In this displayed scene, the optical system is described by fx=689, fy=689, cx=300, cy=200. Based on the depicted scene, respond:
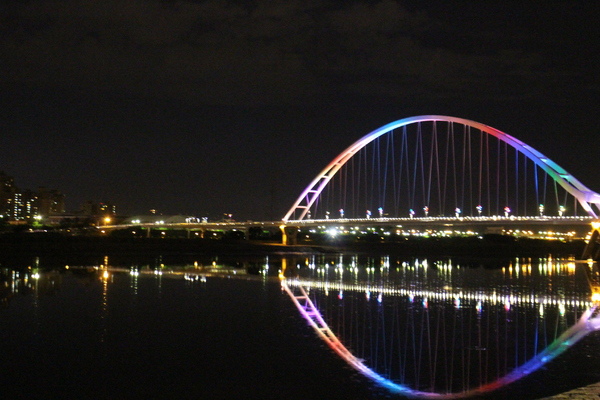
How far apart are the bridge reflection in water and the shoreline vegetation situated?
27.9 m

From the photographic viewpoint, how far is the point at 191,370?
10617mm

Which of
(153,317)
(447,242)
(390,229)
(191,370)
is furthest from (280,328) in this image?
(390,229)

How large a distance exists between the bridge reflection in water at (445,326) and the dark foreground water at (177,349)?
334mm

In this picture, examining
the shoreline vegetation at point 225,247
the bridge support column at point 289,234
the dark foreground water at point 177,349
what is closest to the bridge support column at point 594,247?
the shoreline vegetation at point 225,247

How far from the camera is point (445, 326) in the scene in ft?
51.9

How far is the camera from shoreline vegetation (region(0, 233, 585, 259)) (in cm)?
5083

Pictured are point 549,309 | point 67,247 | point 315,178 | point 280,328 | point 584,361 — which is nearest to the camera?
point 584,361

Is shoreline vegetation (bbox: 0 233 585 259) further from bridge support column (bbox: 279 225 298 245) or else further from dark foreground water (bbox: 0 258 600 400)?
dark foreground water (bbox: 0 258 600 400)

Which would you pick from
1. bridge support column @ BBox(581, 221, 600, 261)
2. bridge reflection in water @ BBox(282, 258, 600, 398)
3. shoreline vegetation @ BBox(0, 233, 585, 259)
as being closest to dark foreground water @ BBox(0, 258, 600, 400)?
bridge reflection in water @ BBox(282, 258, 600, 398)

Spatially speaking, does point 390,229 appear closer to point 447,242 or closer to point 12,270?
point 447,242

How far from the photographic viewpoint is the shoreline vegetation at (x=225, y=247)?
50.8m

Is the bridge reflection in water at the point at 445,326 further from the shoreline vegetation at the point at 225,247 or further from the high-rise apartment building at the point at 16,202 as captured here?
Answer: the high-rise apartment building at the point at 16,202

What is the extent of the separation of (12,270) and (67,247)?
2178cm

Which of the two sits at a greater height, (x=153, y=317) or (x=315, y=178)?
(x=315, y=178)
